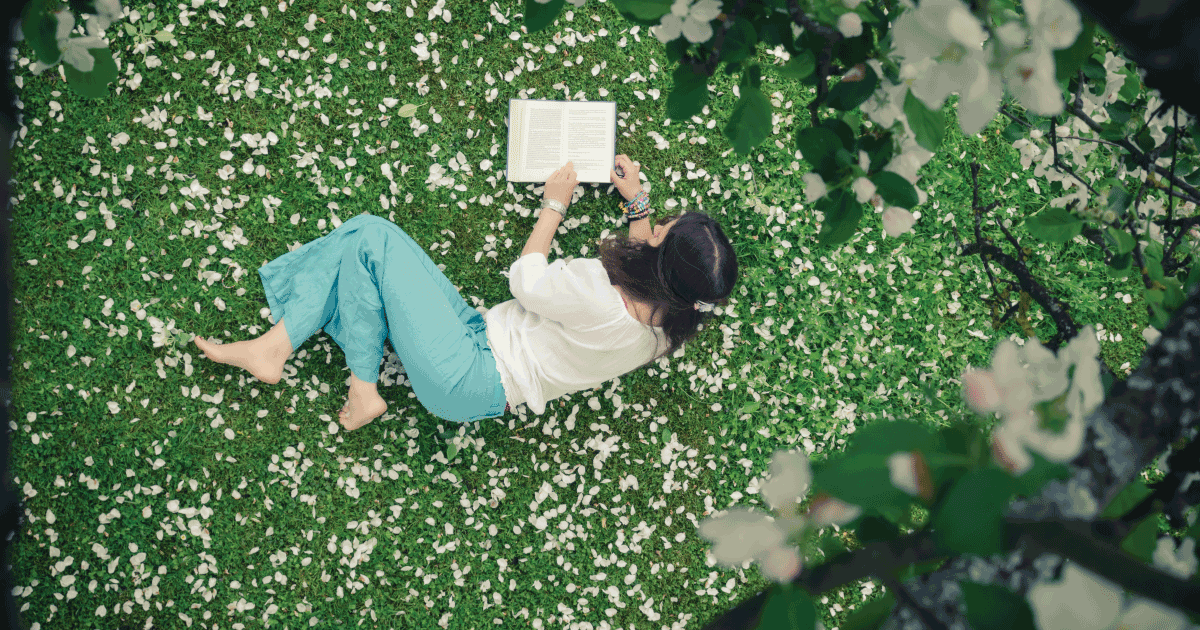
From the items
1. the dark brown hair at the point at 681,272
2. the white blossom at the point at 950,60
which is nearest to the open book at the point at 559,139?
the dark brown hair at the point at 681,272

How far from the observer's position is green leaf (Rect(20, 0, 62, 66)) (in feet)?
3.57

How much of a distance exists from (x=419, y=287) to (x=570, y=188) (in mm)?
892

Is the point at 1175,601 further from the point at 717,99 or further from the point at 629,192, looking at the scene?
the point at 717,99

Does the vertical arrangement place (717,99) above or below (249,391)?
above

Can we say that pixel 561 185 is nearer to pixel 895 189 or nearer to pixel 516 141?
pixel 516 141

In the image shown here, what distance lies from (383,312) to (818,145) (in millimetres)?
2175

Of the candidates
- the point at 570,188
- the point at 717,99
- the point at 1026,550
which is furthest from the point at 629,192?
the point at 1026,550

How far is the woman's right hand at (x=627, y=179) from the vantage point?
3.18 meters

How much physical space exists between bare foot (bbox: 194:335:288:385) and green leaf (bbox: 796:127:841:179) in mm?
2579

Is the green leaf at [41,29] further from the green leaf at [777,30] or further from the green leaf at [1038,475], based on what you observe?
the green leaf at [1038,475]

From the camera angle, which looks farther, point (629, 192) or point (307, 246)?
point (629, 192)

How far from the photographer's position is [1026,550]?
0.91 metres

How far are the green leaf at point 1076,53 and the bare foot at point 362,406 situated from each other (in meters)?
2.69

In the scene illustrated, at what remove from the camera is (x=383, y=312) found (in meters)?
2.87
